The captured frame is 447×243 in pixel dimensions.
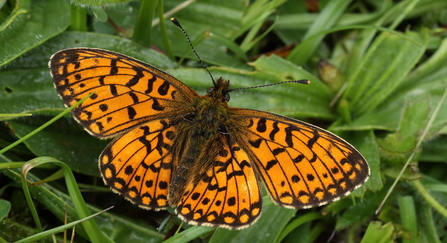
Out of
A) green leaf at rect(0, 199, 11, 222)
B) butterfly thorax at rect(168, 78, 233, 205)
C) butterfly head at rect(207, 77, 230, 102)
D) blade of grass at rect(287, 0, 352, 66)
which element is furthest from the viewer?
blade of grass at rect(287, 0, 352, 66)

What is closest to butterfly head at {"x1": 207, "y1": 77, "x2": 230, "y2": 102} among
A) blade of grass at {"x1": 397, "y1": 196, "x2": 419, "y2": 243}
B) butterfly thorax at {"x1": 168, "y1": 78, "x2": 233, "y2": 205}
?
butterfly thorax at {"x1": 168, "y1": 78, "x2": 233, "y2": 205}

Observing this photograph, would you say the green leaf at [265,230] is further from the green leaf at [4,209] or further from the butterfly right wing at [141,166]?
the green leaf at [4,209]

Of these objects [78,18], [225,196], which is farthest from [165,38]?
[225,196]

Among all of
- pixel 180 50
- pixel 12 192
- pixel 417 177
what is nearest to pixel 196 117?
pixel 180 50

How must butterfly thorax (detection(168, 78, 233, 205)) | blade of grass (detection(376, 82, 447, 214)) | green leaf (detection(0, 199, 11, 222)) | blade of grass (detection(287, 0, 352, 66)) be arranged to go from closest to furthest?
green leaf (detection(0, 199, 11, 222)) → butterfly thorax (detection(168, 78, 233, 205)) → blade of grass (detection(376, 82, 447, 214)) → blade of grass (detection(287, 0, 352, 66))

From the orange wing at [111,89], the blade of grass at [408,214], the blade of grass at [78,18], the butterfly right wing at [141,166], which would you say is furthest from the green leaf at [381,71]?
the blade of grass at [78,18]

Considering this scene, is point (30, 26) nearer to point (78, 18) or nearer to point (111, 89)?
point (78, 18)

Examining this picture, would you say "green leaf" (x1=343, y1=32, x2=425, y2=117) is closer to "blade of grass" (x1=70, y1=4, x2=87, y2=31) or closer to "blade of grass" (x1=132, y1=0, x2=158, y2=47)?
"blade of grass" (x1=132, y1=0, x2=158, y2=47)
